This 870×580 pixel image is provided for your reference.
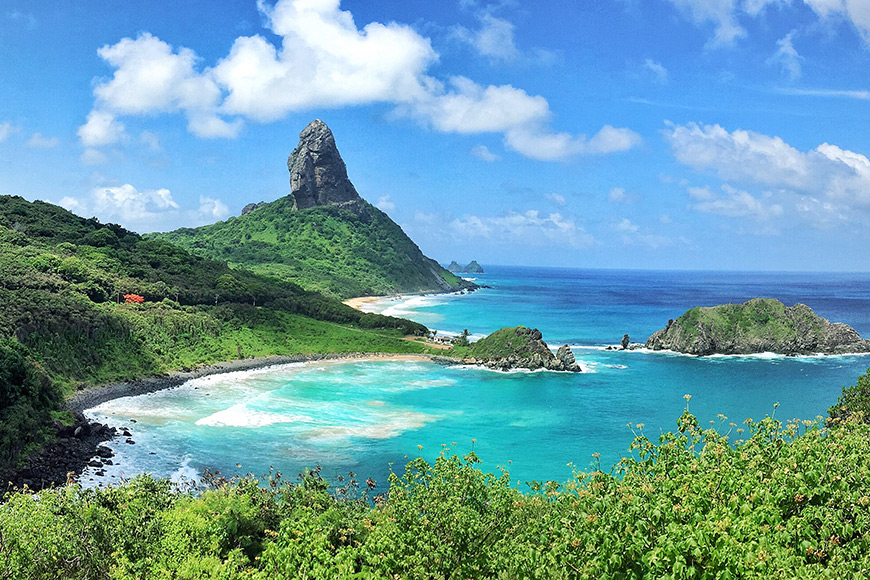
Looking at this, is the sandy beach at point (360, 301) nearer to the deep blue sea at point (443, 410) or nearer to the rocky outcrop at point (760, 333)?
the deep blue sea at point (443, 410)

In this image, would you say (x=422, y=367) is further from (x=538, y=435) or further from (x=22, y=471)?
(x=22, y=471)

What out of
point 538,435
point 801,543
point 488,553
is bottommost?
point 538,435

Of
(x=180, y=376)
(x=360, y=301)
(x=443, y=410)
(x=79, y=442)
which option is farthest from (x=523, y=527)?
(x=360, y=301)

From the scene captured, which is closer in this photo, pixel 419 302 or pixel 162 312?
pixel 162 312

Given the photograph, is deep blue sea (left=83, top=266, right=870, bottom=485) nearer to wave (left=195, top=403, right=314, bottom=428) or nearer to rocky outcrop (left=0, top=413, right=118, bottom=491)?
wave (left=195, top=403, right=314, bottom=428)

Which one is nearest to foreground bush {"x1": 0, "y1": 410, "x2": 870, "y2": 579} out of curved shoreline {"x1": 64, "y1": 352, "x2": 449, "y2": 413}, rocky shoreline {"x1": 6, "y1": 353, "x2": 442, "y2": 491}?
rocky shoreline {"x1": 6, "y1": 353, "x2": 442, "y2": 491}

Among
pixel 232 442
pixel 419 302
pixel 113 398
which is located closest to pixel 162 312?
pixel 113 398
